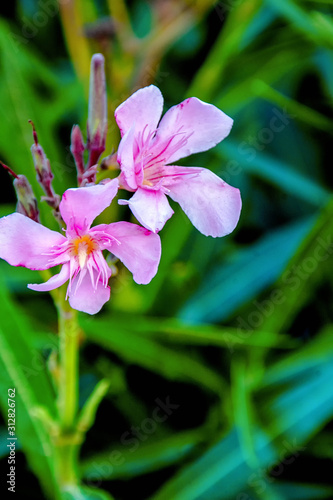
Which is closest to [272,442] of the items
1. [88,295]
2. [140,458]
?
[140,458]

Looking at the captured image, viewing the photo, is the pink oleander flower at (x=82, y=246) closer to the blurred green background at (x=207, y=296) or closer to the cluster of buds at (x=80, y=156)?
the cluster of buds at (x=80, y=156)

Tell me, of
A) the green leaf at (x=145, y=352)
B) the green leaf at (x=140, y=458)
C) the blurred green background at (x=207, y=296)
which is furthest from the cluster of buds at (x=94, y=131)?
the green leaf at (x=140, y=458)

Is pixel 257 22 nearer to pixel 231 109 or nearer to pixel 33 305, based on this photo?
pixel 231 109

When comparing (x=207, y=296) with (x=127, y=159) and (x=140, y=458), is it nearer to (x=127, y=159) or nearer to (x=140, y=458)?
(x=140, y=458)

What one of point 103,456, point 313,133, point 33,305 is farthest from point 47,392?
point 313,133

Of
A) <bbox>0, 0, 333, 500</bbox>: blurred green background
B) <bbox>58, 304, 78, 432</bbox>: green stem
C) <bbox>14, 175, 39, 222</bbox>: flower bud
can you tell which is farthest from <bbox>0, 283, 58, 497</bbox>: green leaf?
<bbox>14, 175, 39, 222</bbox>: flower bud

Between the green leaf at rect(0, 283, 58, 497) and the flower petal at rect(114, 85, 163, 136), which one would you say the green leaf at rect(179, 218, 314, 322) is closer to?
the green leaf at rect(0, 283, 58, 497)

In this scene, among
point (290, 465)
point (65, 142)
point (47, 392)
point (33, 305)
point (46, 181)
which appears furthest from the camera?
point (65, 142)
